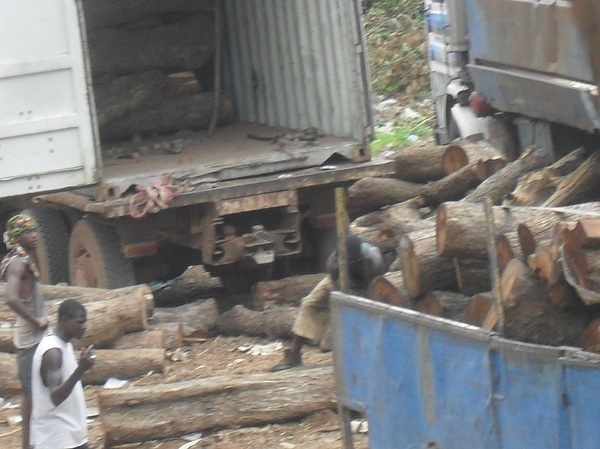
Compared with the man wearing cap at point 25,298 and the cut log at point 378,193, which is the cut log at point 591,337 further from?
the cut log at point 378,193

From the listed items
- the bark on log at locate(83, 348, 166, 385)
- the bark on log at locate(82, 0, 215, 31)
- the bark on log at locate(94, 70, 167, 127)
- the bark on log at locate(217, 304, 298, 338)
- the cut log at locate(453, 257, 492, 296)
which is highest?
the bark on log at locate(82, 0, 215, 31)

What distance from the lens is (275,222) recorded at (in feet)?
29.8

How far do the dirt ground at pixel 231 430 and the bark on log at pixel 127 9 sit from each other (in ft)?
12.7

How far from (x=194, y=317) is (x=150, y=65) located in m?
3.31

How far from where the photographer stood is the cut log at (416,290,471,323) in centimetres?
536

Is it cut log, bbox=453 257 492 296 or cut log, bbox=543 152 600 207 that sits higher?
cut log, bbox=453 257 492 296

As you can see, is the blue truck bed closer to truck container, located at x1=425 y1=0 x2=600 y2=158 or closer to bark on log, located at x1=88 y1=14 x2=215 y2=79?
truck container, located at x1=425 y1=0 x2=600 y2=158

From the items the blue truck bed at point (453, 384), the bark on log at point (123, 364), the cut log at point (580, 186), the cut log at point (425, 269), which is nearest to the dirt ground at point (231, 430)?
the bark on log at point (123, 364)

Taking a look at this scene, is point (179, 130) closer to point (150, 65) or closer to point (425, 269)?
point (150, 65)

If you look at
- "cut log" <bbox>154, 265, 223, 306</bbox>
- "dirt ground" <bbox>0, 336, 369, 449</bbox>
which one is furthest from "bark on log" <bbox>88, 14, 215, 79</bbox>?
"dirt ground" <bbox>0, 336, 369, 449</bbox>

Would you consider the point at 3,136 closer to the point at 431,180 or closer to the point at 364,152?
the point at 364,152

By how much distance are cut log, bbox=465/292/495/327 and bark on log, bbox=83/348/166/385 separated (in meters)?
3.19

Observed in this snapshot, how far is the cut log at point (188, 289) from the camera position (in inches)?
403

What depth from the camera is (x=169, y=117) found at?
36.6 ft
